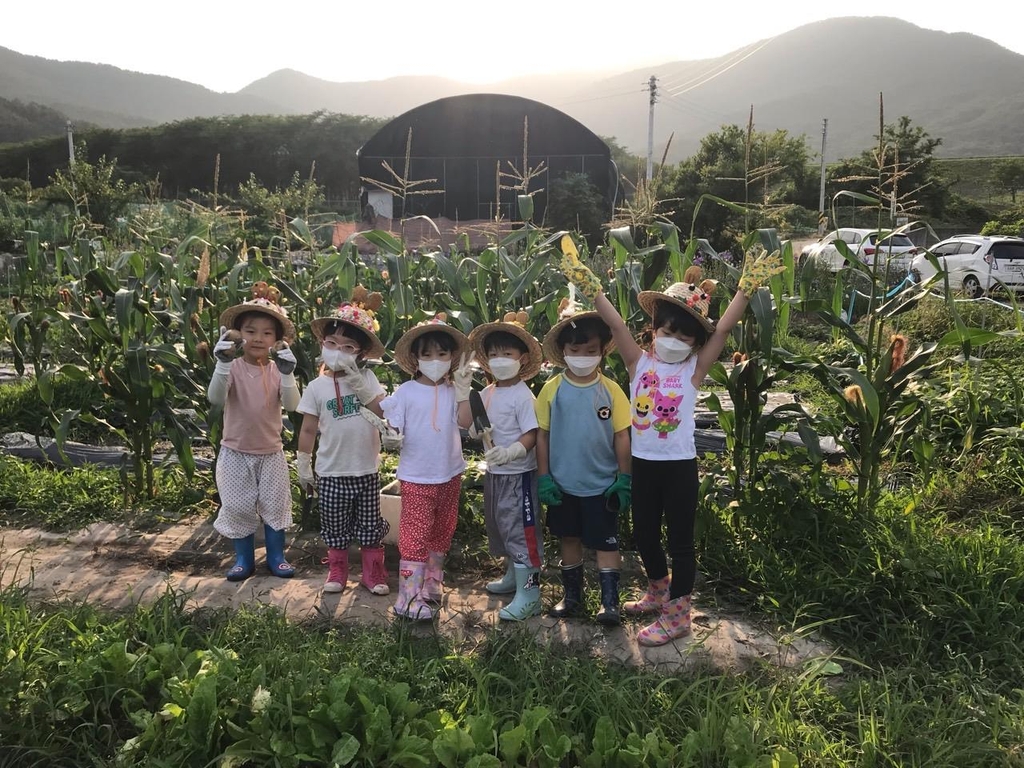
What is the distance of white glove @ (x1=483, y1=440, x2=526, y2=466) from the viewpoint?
117 inches

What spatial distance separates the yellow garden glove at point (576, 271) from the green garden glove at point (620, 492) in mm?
780

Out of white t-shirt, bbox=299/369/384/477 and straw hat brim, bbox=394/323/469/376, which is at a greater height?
straw hat brim, bbox=394/323/469/376

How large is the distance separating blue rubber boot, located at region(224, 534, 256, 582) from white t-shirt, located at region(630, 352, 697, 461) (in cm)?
199

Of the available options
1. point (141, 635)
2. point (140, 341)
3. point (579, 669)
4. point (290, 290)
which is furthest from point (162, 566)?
point (579, 669)

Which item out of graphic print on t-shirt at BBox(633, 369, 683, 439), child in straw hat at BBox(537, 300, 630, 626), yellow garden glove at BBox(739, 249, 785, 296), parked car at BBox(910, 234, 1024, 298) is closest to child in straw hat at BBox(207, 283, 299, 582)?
child in straw hat at BBox(537, 300, 630, 626)

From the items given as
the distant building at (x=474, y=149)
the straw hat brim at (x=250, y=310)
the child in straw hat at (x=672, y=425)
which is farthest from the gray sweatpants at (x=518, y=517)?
the distant building at (x=474, y=149)

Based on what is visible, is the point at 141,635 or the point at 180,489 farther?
the point at 180,489

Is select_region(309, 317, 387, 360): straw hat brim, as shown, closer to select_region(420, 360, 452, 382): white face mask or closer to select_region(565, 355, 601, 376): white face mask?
select_region(420, 360, 452, 382): white face mask

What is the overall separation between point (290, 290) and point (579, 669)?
2.60 metres

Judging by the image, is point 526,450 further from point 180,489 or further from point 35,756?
point 180,489

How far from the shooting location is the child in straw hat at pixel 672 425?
112 inches

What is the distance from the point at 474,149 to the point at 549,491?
22.6 meters

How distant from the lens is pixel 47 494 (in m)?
4.33

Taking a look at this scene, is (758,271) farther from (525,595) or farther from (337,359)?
(337,359)
